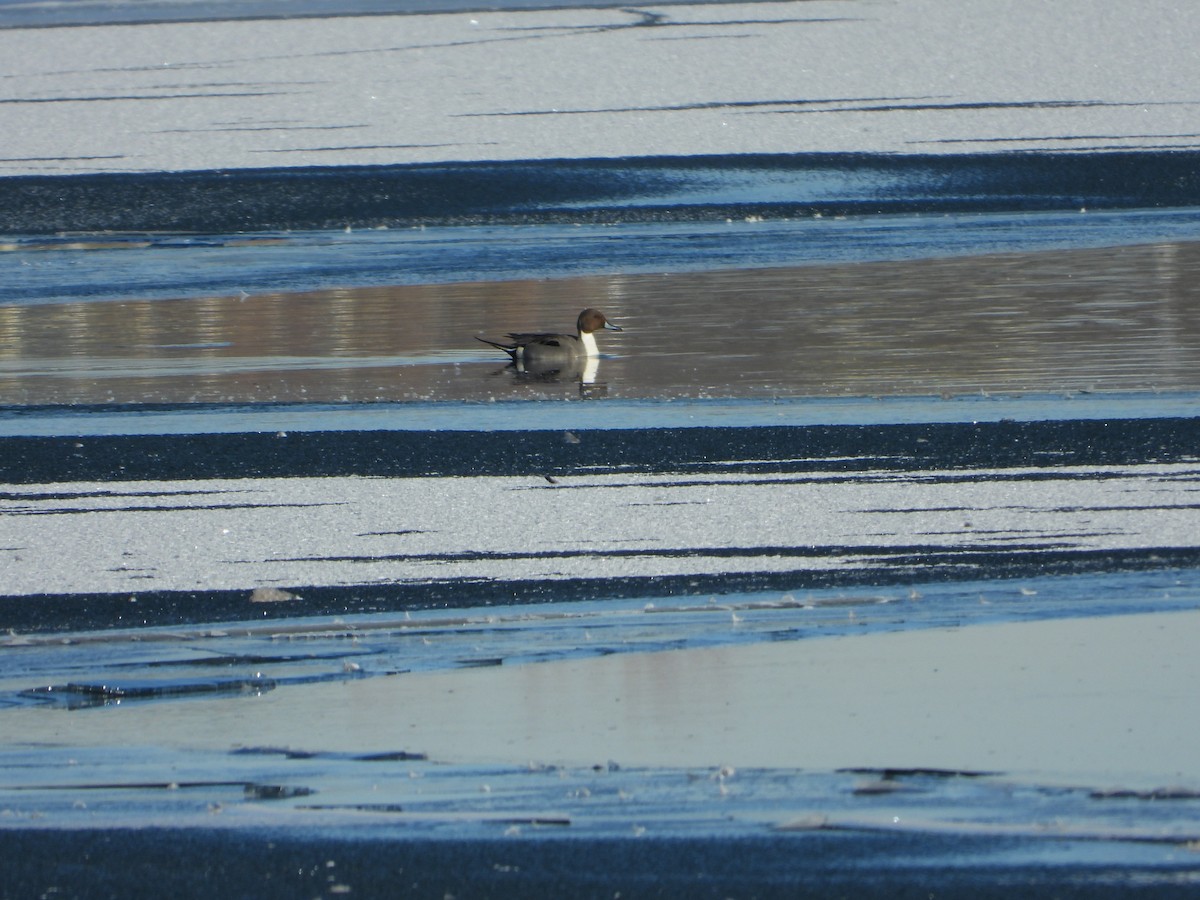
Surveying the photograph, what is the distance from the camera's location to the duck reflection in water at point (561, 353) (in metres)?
8.79

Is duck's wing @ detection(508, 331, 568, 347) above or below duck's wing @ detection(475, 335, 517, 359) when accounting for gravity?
above

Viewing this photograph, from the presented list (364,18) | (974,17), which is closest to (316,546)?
(974,17)

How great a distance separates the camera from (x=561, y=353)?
8.81m

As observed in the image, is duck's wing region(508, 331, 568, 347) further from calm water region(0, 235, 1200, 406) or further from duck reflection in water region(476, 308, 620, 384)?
calm water region(0, 235, 1200, 406)

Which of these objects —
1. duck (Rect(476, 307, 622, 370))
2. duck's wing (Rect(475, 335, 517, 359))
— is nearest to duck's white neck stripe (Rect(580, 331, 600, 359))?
duck (Rect(476, 307, 622, 370))

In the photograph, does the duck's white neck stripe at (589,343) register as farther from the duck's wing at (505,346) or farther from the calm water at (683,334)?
the duck's wing at (505,346)

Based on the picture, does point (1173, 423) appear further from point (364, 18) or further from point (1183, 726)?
point (364, 18)

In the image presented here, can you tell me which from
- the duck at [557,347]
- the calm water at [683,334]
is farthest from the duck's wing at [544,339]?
the calm water at [683,334]

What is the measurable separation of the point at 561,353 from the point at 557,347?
0.03 meters

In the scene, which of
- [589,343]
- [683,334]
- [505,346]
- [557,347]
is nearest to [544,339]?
[557,347]

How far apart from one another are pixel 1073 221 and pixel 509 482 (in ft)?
19.9

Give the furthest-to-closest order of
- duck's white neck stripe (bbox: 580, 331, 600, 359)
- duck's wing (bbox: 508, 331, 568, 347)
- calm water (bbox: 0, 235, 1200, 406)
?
duck's white neck stripe (bbox: 580, 331, 600, 359)
duck's wing (bbox: 508, 331, 568, 347)
calm water (bbox: 0, 235, 1200, 406)

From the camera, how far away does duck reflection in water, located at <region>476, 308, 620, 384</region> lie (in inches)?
346

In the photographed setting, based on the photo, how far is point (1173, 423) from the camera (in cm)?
731
